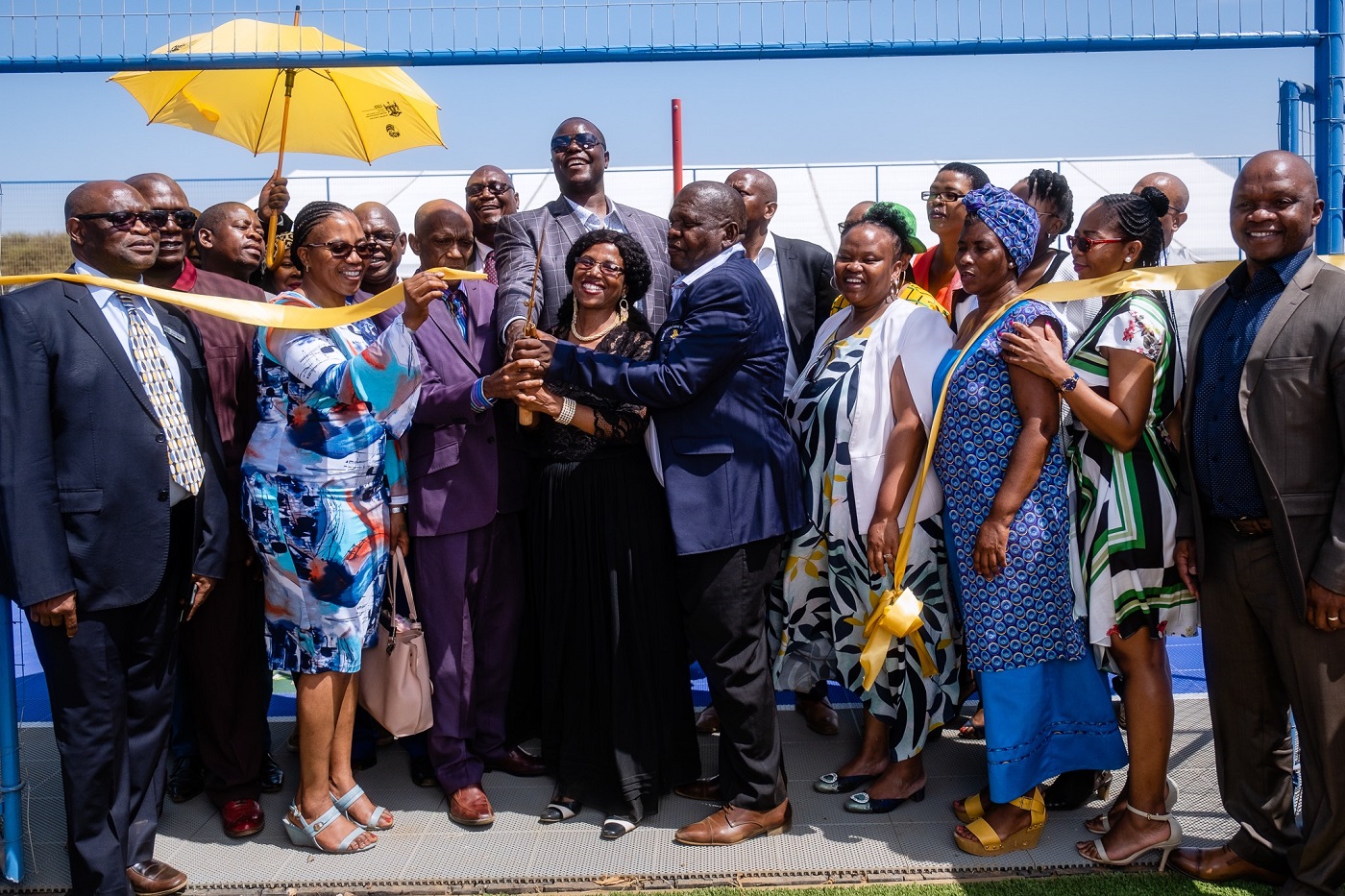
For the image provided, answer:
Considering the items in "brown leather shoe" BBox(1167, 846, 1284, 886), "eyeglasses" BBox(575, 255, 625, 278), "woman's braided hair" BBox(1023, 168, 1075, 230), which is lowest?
"brown leather shoe" BBox(1167, 846, 1284, 886)

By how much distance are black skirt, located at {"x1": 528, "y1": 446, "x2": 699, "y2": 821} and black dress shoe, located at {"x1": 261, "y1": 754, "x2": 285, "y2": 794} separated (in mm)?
1208

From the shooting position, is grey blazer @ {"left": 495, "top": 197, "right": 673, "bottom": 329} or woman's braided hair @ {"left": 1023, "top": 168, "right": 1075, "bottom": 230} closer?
grey blazer @ {"left": 495, "top": 197, "right": 673, "bottom": 329}

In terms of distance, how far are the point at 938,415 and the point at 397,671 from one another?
223 centimetres

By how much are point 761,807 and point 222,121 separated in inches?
166

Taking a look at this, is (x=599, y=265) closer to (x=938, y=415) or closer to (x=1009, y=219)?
(x=938, y=415)

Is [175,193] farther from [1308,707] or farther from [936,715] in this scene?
[1308,707]

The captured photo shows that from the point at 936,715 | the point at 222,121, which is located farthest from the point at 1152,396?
the point at 222,121

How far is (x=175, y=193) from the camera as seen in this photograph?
449 cm

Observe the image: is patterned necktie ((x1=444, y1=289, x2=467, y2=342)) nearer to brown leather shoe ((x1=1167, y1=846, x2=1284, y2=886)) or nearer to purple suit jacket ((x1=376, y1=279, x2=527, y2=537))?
purple suit jacket ((x1=376, y1=279, x2=527, y2=537))

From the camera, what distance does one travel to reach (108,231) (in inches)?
144

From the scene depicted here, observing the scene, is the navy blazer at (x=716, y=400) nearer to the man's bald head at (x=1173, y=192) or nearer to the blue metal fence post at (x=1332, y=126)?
the blue metal fence post at (x=1332, y=126)

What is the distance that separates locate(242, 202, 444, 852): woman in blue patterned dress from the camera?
3908mm

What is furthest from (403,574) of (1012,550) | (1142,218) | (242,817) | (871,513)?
(1142,218)

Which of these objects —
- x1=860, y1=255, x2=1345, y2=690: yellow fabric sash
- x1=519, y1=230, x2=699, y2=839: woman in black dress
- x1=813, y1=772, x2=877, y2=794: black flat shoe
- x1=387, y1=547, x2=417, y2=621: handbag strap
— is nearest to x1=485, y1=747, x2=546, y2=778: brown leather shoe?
x1=519, y1=230, x2=699, y2=839: woman in black dress
